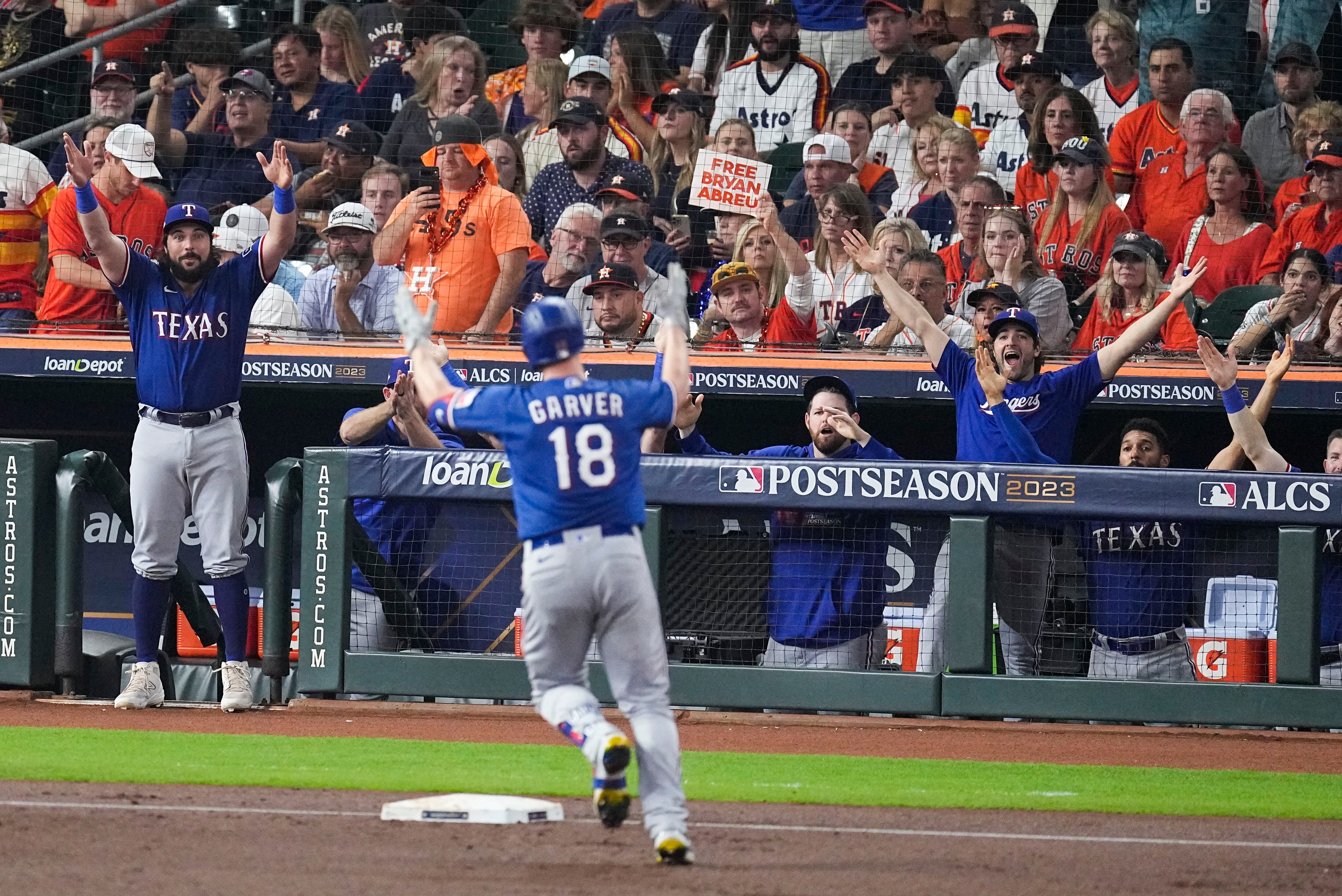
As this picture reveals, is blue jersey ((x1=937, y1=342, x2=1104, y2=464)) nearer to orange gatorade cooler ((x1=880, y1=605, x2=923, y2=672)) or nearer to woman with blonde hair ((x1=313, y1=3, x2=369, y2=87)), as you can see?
orange gatorade cooler ((x1=880, y1=605, x2=923, y2=672))

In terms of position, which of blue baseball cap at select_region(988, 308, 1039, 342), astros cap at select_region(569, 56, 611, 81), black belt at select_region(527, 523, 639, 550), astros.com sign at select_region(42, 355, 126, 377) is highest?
astros cap at select_region(569, 56, 611, 81)

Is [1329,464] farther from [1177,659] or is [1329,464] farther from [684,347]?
[684,347]

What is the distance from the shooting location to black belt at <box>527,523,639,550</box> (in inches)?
181

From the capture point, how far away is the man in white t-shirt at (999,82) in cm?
1073

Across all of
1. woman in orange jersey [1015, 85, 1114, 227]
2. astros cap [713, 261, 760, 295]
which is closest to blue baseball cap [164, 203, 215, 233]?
astros cap [713, 261, 760, 295]

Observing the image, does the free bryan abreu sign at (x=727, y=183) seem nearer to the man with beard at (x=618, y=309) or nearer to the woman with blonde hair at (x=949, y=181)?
the man with beard at (x=618, y=309)

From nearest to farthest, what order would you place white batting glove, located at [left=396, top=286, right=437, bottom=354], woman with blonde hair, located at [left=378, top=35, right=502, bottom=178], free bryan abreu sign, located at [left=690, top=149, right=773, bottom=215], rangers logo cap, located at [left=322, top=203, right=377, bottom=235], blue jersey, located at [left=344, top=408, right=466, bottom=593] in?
white batting glove, located at [left=396, top=286, right=437, bottom=354] → blue jersey, located at [left=344, top=408, right=466, bottom=593] → rangers logo cap, located at [left=322, top=203, right=377, bottom=235] → free bryan abreu sign, located at [left=690, top=149, right=773, bottom=215] → woman with blonde hair, located at [left=378, top=35, right=502, bottom=178]

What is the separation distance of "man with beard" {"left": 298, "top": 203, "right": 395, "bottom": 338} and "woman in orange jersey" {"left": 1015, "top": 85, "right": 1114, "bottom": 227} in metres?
3.55

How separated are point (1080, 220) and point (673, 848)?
588 centimetres

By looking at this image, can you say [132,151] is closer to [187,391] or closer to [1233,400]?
[187,391]

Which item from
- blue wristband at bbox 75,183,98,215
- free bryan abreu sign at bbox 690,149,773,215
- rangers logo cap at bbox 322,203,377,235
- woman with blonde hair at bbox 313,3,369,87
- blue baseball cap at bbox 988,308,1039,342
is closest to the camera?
blue wristband at bbox 75,183,98,215

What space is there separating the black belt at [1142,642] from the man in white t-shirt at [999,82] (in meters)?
4.21

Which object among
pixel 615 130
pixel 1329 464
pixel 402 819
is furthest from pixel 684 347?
pixel 615 130

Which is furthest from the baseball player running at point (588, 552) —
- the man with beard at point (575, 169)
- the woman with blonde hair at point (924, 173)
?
the woman with blonde hair at point (924, 173)
